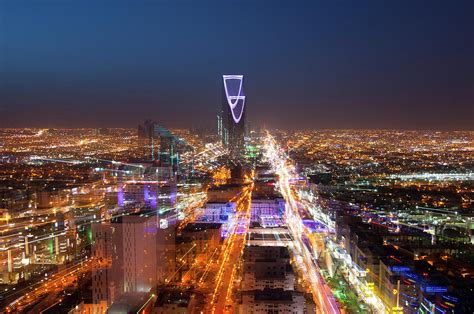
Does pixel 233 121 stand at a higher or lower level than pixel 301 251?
higher

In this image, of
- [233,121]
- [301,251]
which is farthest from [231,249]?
[233,121]

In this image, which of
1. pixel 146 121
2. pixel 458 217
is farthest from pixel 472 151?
pixel 146 121

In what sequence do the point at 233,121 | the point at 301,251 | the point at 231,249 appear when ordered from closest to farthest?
the point at 301,251 → the point at 231,249 → the point at 233,121

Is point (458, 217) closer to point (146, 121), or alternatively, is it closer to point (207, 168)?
point (146, 121)

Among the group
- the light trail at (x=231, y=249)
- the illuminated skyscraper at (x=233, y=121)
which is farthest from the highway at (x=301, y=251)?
the illuminated skyscraper at (x=233, y=121)

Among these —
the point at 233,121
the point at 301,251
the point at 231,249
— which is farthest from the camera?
the point at 233,121

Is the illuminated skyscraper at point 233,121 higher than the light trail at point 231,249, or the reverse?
the illuminated skyscraper at point 233,121

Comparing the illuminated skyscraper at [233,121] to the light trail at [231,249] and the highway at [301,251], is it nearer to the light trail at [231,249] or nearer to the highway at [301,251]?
the highway at [301,251]

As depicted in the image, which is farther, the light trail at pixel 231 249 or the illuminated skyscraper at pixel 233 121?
the illuminated skyscraper at pixel 233 121

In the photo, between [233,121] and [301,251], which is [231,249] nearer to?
[301,251]

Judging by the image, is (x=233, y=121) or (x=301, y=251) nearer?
(x=301, y=251)
